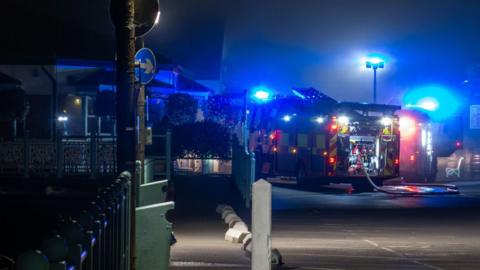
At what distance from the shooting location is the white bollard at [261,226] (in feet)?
20.0

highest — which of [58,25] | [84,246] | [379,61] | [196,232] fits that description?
[58,25]

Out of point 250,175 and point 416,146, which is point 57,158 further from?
point 416,146

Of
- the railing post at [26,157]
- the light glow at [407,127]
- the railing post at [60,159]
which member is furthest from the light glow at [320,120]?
the railing post at [26,157]

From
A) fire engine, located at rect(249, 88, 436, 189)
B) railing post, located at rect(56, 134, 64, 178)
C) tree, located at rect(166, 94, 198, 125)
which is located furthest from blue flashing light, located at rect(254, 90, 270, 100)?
railing post, located at rect(56, 134, 64, 178)

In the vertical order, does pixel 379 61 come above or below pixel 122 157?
above

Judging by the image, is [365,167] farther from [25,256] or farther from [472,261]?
[25,256]

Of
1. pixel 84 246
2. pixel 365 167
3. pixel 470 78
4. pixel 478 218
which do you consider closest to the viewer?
pixel 84 246

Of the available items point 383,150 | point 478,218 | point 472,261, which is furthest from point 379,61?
point 472,261

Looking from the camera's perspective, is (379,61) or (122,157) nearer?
(122,157)

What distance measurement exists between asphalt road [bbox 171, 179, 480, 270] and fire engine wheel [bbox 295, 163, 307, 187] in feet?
10.2

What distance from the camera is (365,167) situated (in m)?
21.9

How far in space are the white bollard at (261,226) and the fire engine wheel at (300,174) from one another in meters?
16.9

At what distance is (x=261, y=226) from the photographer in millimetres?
6113

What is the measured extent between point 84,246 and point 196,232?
9277 millimetres
